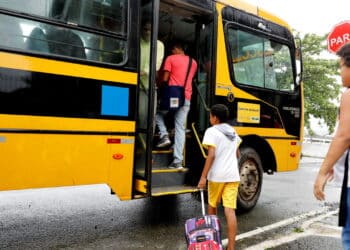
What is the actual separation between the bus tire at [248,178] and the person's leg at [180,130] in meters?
1.01

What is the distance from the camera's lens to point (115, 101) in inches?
166

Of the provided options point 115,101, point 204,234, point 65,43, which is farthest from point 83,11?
point 204,234

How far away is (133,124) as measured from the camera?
14.4ft

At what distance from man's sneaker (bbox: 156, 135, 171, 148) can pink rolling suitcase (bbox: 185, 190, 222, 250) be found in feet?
5.63

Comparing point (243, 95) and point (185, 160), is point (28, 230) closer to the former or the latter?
point (185, 160)

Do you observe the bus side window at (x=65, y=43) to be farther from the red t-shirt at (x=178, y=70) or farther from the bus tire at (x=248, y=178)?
the bus tire at (x=248, y=178)

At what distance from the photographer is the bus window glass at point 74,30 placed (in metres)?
3.60

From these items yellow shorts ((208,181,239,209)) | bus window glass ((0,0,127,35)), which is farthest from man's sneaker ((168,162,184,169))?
bus window glass ((0,0,127,35))

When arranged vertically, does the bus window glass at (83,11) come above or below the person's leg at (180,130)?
above

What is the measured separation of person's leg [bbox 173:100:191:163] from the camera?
17.0ft

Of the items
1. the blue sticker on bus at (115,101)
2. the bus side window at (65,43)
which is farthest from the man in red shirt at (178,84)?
the bus side window at (65,43)

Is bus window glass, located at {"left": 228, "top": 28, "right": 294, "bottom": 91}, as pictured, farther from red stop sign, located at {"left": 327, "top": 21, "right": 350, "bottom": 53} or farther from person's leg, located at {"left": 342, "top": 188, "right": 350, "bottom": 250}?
person's leg, located at {"left": 342, "top": 188, "right": 350, "bottom": 250}

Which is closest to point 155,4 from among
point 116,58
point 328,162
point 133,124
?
point 116,58

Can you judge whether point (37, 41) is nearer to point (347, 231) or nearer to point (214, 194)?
point (214, 194)
